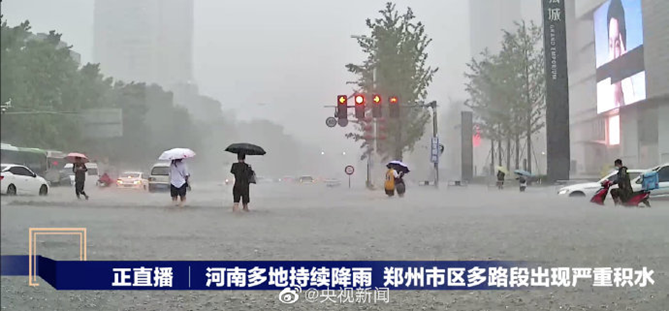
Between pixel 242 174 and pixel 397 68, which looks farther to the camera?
pixel 397 68

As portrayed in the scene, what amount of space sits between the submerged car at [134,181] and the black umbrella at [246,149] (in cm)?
33

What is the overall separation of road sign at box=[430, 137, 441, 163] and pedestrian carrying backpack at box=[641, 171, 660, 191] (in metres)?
0.77

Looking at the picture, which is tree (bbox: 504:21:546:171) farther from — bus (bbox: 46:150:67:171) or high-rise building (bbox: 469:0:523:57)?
bus (bbox: 46:150:67:171)

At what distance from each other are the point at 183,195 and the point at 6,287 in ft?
2.54

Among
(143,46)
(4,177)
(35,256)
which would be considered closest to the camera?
(4,177)

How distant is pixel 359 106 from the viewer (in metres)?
2.31

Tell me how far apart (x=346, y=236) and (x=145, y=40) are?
113 cm

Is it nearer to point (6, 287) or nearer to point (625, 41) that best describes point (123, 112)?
point (6, 287)

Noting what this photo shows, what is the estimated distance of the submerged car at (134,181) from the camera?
7.00 feet

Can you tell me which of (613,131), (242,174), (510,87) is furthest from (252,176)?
(613,131)

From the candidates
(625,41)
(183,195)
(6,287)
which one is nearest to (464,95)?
(625,41)

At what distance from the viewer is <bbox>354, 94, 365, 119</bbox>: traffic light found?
7.48ft

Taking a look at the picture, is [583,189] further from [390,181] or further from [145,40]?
[145,40]

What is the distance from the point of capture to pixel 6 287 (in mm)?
2217
